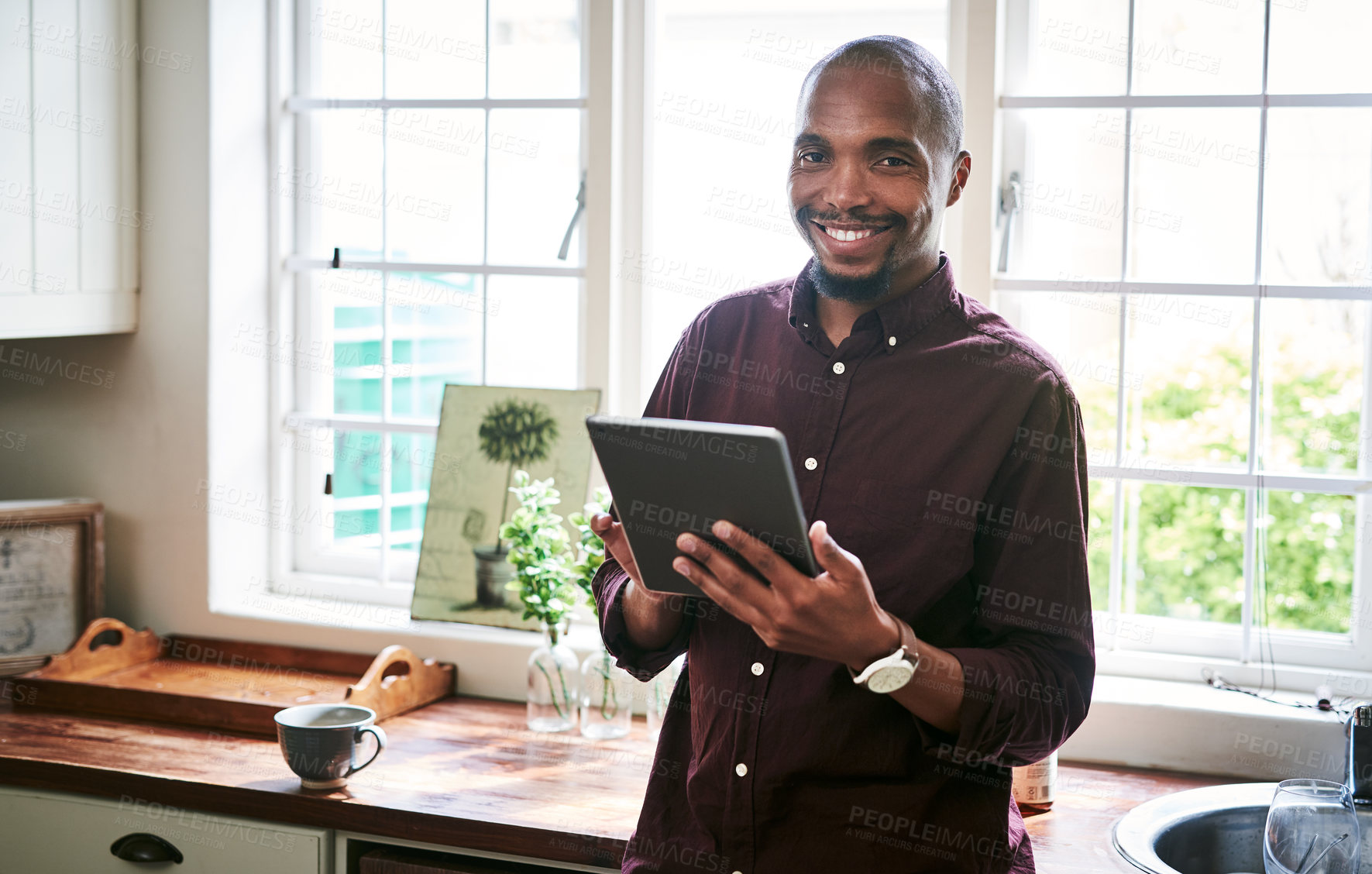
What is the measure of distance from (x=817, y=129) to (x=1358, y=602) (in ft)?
4.74

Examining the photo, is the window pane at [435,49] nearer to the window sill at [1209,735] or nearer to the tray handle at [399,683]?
the tray handle at [399,683]

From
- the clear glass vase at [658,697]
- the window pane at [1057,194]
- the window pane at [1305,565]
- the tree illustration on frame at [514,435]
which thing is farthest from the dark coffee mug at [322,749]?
the window pane at [1305,565]

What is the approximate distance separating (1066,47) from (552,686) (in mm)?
1473

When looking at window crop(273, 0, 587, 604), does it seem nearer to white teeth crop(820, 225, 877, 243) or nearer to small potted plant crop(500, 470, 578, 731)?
small potted plant crop(500, 470, 578, 731)

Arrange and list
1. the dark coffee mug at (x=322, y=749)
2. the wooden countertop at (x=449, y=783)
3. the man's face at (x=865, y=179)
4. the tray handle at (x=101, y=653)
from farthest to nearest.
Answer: the tray handle at (x=101, y=653), the dark coffee mug at (x=322, y=749), the wooden countertop at (x=449, y=783), the man's face at (x=865, y=179)

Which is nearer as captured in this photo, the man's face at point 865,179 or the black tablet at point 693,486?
the black tablet at point 693,486

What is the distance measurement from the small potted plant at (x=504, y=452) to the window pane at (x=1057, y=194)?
3.12 feet

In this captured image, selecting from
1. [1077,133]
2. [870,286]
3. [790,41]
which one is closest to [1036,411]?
[870,286]

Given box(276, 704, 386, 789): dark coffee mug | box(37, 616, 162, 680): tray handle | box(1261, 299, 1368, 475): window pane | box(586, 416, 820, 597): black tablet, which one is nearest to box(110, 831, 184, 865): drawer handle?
box(276, 704, 386, 789): dark coffee mug

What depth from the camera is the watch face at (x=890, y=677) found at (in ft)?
3.88

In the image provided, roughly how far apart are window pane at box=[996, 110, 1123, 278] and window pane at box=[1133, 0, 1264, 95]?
0.32 feet

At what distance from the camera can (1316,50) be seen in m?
2.11

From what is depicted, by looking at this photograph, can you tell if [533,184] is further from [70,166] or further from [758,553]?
[758,553]

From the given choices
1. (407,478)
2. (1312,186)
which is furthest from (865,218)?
(407,478)
